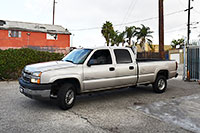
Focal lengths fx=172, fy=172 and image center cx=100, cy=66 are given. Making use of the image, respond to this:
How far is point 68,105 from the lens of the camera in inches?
200

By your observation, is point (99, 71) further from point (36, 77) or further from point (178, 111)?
point (178, 111)

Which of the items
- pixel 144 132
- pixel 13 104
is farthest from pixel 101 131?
pixel 13 104

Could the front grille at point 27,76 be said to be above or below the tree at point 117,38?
below

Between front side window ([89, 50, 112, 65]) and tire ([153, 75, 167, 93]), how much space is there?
2617 mm

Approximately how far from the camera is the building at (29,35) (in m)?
27.8

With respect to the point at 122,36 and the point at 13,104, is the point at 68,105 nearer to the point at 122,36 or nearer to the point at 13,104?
the point at 13,104

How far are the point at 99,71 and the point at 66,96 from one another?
1301 mm

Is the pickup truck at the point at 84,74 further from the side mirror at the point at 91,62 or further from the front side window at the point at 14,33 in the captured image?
the front side window at the point at 14,33

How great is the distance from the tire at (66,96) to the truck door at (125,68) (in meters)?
1.68

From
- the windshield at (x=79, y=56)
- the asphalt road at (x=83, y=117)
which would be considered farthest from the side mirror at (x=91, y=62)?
the asphalt road at (x=83, y=117)

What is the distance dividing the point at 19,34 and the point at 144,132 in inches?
1170

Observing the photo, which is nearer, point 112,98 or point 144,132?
point 144,132

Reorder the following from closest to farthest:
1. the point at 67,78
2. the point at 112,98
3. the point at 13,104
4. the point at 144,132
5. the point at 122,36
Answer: the point at 144,132, the point at 67,78, the point at 13,104, the point at 112,98, the point at 122,36

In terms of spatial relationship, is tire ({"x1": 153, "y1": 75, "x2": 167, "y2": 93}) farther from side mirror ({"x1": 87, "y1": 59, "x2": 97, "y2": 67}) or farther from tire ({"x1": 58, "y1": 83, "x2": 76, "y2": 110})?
tire ({"x1": 58, "y1": 83, "x2": 76, "y2": 110})
